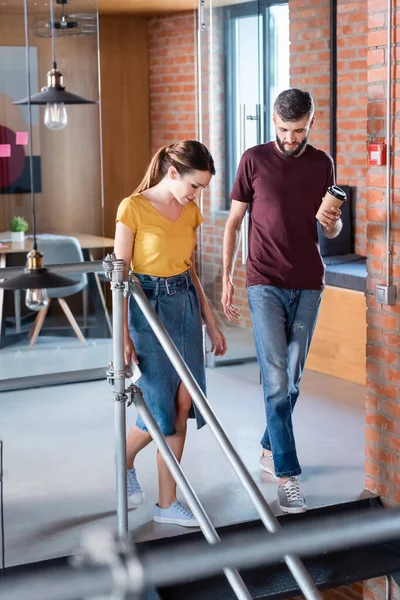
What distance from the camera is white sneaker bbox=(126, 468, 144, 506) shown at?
3.75 metres

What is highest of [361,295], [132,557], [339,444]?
[132,557]

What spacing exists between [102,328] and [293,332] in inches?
103

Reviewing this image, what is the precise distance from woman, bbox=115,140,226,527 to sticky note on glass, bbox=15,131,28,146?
7.39ft

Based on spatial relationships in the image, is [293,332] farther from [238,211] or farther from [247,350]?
[247,350]

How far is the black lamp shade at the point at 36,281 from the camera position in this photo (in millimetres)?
2665

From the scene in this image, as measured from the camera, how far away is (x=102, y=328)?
20.2 ft

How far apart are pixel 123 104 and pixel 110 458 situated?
4.19 metres

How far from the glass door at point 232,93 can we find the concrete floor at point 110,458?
0.67 meters

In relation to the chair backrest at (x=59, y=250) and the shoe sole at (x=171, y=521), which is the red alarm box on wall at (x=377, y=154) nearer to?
the shoe sole at (x=171, y=521)

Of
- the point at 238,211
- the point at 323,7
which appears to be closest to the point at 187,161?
the point at 238,211

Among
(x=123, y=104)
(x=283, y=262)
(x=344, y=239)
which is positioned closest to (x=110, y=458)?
(x=283, y=262)

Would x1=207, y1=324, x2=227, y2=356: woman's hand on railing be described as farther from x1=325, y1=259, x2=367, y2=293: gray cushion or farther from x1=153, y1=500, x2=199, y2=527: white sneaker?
x1=325, y1=259, x2=367, y2=293: gray cushion

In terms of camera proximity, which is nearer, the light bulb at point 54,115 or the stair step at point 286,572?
the stair step at point 286,572

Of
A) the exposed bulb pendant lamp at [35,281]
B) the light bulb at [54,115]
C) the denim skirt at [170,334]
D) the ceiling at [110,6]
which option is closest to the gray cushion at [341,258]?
the light bulb at [54,115]
